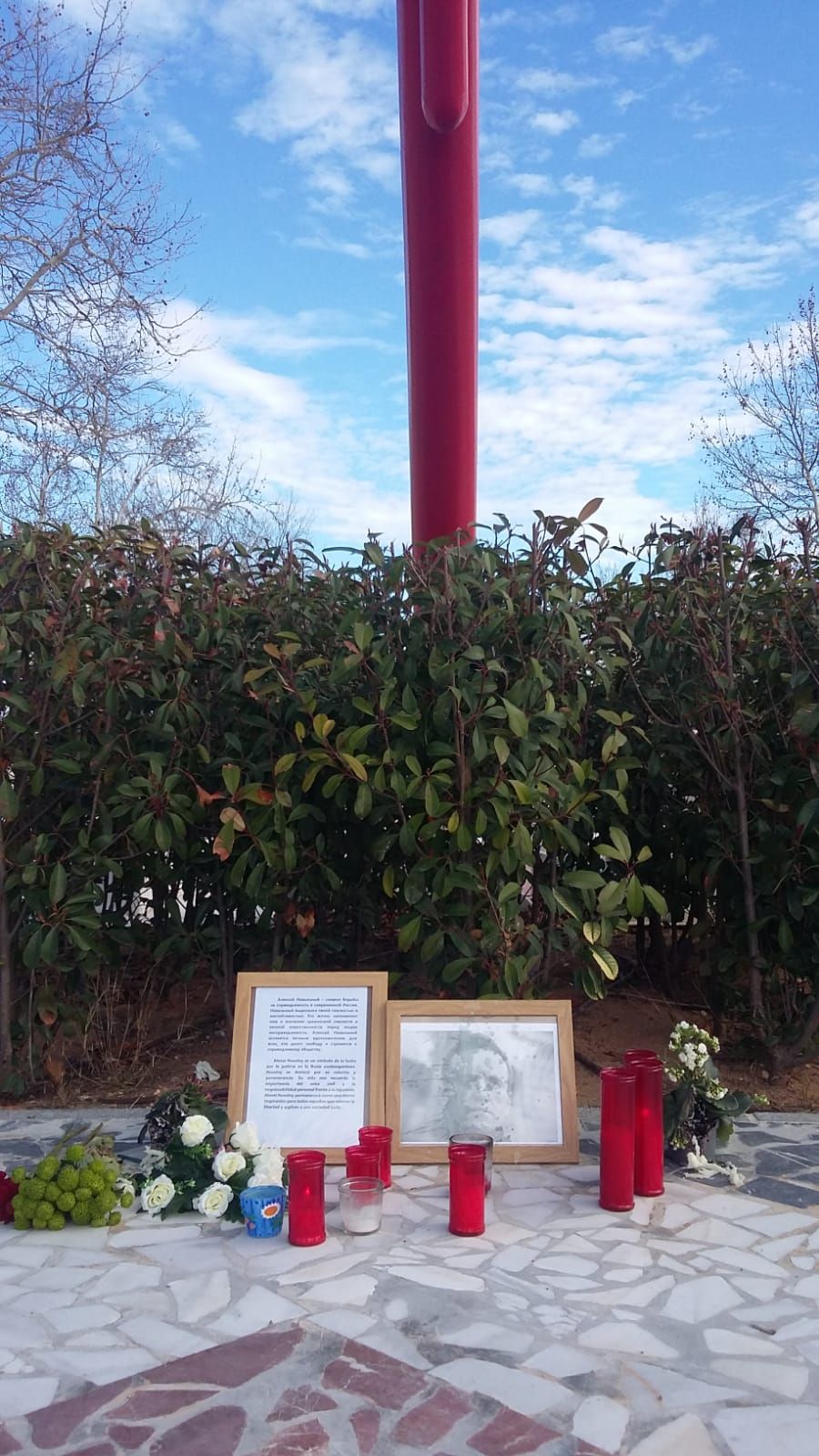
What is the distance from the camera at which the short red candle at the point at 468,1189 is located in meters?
3.33

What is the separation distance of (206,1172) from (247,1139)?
15cm

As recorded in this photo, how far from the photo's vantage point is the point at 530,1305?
9.44 ft

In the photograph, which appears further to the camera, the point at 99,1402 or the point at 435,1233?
the point at 435,1233

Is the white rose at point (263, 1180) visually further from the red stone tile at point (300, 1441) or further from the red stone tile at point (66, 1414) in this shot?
the red stone tile at point (300, 1441)

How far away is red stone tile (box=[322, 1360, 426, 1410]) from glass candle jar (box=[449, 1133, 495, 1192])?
0.84 m

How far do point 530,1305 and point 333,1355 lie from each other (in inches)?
20.4

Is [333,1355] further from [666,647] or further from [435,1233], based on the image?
[666,647]

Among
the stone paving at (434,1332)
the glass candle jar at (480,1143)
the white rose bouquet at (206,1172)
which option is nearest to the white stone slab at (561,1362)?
the stone paving at (434,1332)

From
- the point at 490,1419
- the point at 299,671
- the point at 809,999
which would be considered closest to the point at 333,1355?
the point at 490,1419

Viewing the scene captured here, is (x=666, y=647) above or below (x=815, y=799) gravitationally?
above

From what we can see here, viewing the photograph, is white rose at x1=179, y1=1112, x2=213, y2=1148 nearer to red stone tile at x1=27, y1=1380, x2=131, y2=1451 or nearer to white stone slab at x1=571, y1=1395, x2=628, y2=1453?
red stone tile at x1=27, y1=1380, x2=131, y2=1451

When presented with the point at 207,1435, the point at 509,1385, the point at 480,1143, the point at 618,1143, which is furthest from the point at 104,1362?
the point at 618,1143

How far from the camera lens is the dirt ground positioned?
4.76 metres

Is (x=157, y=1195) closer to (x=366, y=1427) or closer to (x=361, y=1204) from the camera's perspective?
(x=361, y=1204)
